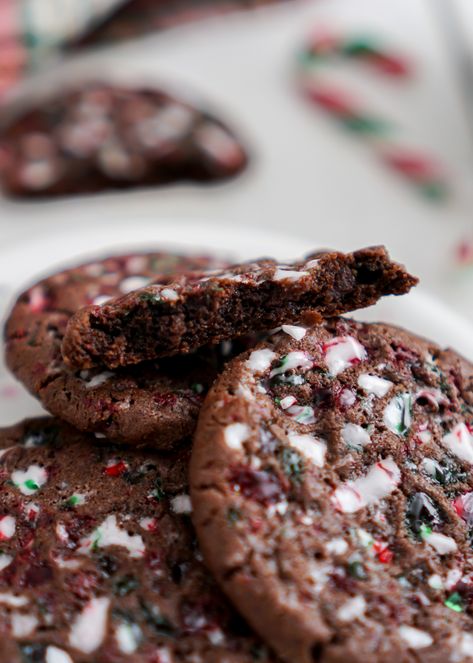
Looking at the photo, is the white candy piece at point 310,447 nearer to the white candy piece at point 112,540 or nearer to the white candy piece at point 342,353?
the white candy piece at point 342,353

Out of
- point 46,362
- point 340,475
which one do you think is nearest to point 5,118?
point 46,362

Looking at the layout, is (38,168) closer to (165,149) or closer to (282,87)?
(165,149)

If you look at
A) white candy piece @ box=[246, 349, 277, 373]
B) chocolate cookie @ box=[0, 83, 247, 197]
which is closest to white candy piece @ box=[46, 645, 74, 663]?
white candy piece @ box=[246, 349, 277, 373]

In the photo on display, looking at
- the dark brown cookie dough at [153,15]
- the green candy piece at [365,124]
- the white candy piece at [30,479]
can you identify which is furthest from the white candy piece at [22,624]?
the dark brown cookie dough at [153,15]

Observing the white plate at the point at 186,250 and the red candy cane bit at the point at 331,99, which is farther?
the red candy cane bit at the point at 331,99

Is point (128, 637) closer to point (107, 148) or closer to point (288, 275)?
point (288, 275)

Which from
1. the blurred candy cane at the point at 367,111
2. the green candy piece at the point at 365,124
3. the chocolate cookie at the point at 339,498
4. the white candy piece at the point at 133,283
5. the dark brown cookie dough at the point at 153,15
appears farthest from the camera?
the dark brown cookie dough at the point at 153,15

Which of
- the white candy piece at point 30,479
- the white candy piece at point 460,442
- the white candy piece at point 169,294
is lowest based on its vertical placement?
the white candy piece at point 30,479
